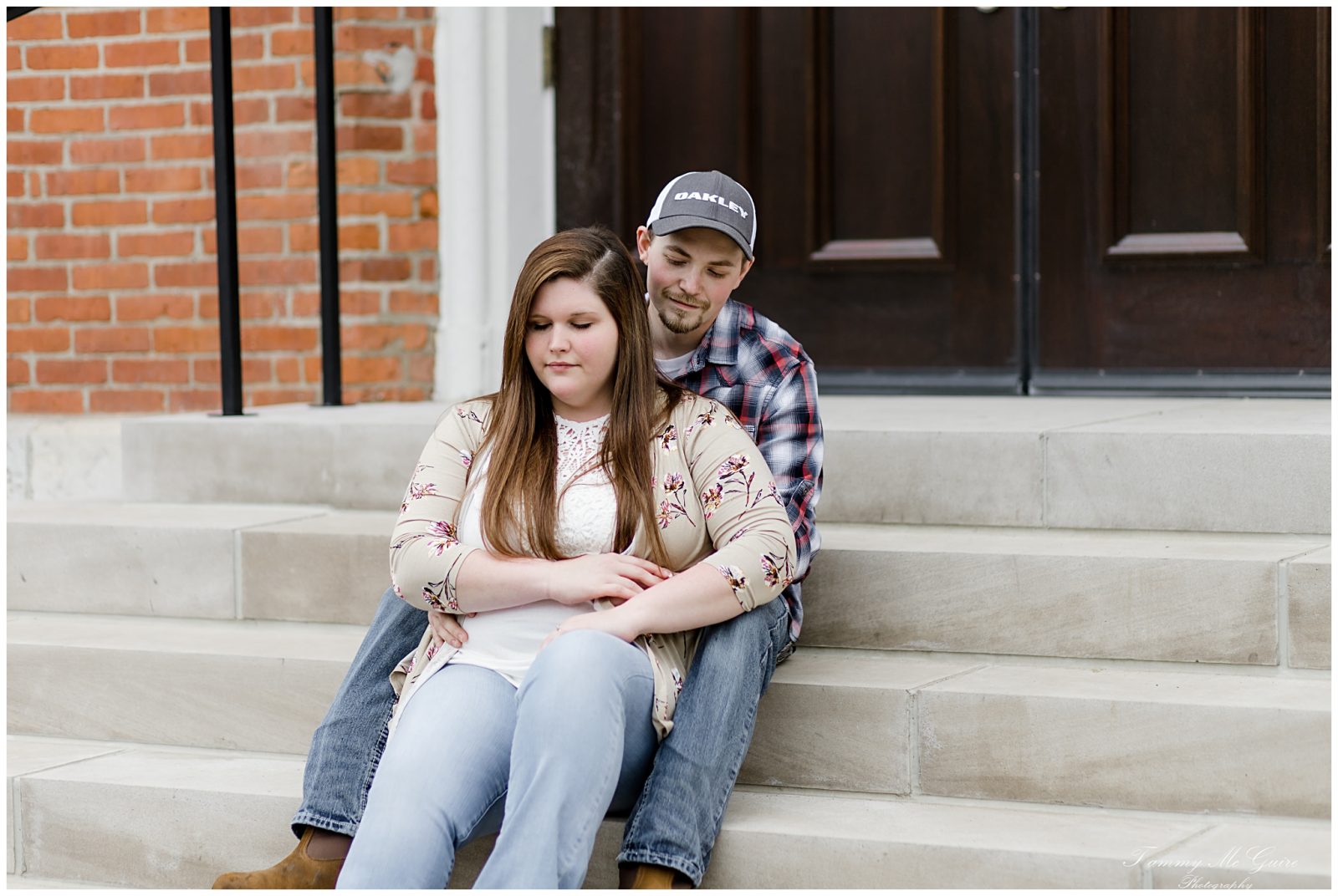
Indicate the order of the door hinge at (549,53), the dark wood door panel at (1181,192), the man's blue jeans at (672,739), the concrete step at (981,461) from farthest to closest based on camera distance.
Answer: the door hinge at (549,53) < the dark wood door panel at (1181,192) < the concrete step at (981,461) < the man's blue jeans at (672,739)

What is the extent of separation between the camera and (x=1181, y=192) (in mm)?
3553

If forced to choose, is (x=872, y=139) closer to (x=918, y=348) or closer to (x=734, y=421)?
(x=918, y=348)

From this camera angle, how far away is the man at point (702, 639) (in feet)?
6.57

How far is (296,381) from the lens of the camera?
154 inches

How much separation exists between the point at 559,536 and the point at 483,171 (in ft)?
6.35

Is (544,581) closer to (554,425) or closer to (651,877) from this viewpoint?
(554,425)

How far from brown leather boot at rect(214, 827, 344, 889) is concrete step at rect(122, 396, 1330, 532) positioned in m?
1.09

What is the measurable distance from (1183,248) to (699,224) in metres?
1.77

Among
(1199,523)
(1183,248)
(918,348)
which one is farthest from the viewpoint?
(918,348)

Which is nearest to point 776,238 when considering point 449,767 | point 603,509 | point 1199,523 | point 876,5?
point 876,5

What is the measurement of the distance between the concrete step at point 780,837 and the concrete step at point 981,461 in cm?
66

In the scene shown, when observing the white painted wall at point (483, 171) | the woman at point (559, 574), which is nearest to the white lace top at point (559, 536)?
the woman at point (559, 574)

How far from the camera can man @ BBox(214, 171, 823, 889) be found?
78.9 inches

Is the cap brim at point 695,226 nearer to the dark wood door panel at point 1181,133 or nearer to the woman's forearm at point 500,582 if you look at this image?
the woman's forearm at point 500,582
